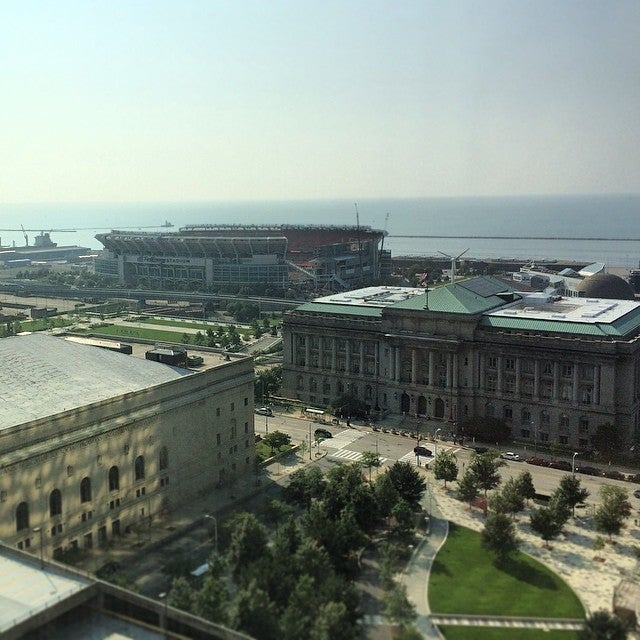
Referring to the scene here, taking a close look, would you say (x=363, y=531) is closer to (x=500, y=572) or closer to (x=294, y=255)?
(x=500, y=572)

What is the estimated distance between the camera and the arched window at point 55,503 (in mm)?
30922

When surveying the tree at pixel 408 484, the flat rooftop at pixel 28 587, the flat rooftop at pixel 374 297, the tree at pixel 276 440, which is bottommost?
the tree at pixel 276 440

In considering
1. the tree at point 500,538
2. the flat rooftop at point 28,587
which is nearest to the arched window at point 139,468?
the flat rooftop at point 28,587

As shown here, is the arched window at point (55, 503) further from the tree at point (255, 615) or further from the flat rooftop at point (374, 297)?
the flat rooftop at point (374, 297)

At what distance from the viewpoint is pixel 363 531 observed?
107 ft

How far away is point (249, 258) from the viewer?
120562mm

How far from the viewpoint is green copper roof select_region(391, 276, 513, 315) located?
178 feet

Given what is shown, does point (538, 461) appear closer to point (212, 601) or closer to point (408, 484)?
point (408, 484)

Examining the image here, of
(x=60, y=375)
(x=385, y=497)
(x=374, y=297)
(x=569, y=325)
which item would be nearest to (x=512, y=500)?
(x=385, y=497)

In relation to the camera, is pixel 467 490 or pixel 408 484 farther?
pixel 467 490

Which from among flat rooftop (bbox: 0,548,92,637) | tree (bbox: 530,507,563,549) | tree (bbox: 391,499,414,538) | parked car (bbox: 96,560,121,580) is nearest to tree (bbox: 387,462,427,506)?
tree (bbox: 391,499,414,538)

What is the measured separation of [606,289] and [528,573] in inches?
2153

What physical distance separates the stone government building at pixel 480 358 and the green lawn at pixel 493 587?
18.7 metres

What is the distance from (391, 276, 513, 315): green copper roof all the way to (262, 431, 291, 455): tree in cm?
1412
